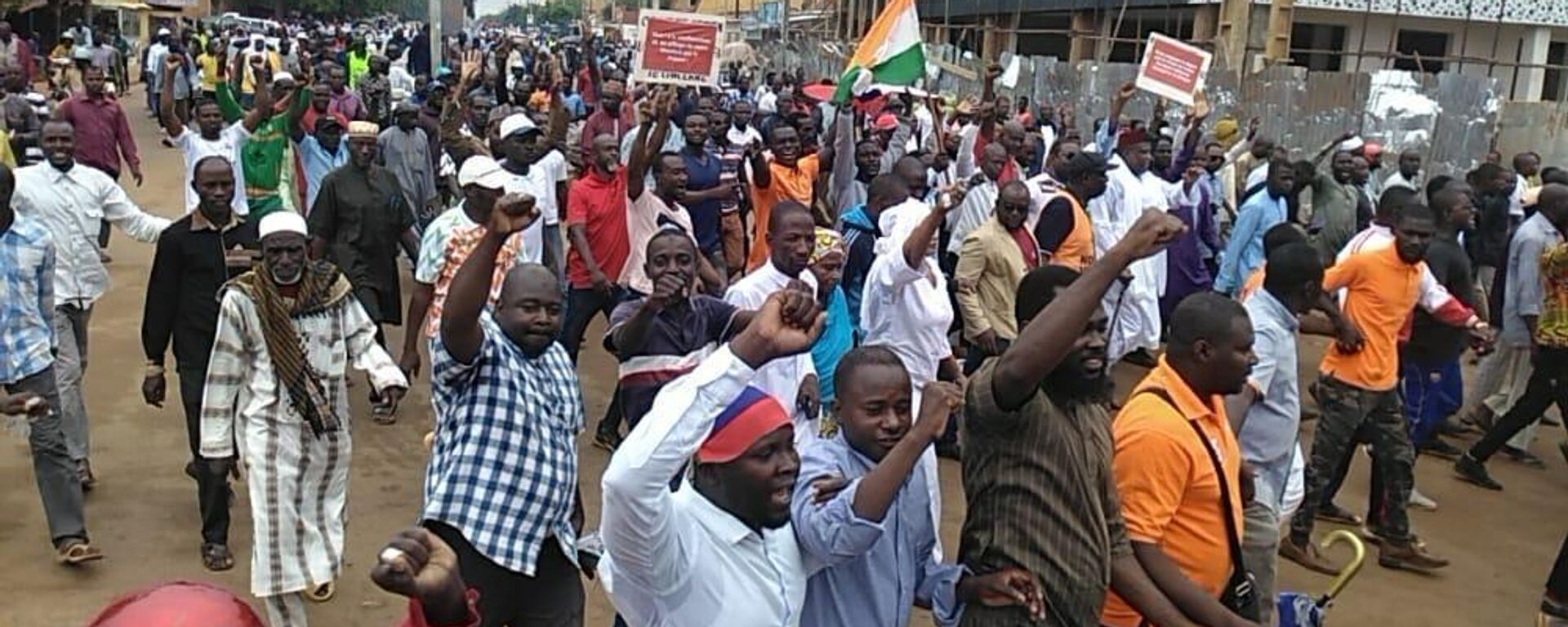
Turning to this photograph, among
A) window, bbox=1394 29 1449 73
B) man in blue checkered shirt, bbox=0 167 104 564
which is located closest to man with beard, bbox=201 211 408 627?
man in blue checkered shirt, bbox=0 167 104 564

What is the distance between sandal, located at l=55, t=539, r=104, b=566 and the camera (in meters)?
5.25

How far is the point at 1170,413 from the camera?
3094mm

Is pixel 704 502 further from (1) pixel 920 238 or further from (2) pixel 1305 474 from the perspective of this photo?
(2) pixel 1305 474

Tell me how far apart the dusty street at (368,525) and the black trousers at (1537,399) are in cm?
28

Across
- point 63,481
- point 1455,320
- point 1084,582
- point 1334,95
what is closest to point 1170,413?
point 1084,582

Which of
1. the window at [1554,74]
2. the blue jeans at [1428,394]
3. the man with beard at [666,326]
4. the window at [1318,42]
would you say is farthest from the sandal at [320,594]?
the window at [1318,42]

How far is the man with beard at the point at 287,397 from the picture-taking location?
172 inches

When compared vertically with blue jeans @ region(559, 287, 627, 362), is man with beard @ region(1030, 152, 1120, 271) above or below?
above

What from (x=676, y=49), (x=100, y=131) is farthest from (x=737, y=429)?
(x=100, y=131)

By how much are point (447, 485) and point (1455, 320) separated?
182 inches

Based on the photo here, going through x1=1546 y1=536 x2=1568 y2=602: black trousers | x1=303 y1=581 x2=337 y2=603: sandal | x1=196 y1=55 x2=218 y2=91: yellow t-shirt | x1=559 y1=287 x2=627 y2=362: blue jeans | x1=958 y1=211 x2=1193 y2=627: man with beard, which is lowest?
x1=303 y1=581 x2=337 y2=603: sandal

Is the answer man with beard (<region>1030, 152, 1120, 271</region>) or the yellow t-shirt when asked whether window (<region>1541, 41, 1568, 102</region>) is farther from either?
the yellow t-shirt

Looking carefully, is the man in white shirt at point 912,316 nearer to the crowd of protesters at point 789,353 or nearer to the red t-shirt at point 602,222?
the crowd of protesters at point 789,353

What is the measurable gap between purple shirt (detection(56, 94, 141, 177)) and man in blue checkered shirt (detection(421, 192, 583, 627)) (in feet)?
27.6
